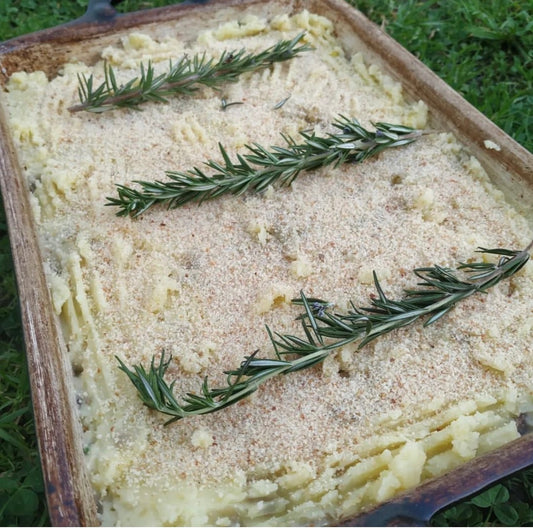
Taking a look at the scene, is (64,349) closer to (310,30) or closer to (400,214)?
(400,214)

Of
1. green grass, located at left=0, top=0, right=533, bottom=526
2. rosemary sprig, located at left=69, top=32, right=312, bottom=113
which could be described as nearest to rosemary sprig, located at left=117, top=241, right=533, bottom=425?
green grass, located at left=0, top=0, right=533, bottom=526

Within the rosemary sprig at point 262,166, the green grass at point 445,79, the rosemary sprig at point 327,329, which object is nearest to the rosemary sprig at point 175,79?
the rosemary sprig at point 262,166

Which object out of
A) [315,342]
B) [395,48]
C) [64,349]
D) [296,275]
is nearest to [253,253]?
[296,275]

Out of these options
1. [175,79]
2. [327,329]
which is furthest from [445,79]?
[327,329]

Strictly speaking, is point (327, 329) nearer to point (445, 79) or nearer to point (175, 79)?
point (175, 79)

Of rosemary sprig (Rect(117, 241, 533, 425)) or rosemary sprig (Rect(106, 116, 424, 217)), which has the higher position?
rosemary sprig (Rect(106, 116, 424, 217))

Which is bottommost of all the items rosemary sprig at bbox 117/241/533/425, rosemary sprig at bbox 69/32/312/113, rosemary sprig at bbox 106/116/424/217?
rosemary sprig at bbox 117/241/533/425

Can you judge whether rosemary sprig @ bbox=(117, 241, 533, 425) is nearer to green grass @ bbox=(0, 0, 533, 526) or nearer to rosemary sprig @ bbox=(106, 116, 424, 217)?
rosemary sprig @ bbox=(106, 116, 424, 217)
